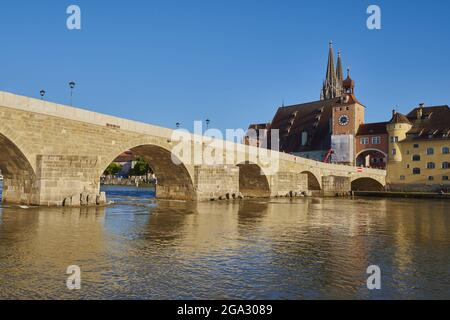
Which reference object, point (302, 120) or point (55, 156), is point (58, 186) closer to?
point (55, 156)

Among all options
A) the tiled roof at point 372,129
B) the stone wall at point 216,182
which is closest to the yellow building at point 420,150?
the tiled roof at point 372,129

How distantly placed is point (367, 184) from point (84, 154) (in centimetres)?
5240

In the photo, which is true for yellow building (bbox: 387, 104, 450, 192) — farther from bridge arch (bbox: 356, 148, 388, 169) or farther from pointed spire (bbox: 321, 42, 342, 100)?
pointed spire (bbox: 321, 42, 342, 100)

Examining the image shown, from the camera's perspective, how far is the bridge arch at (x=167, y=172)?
95.9 ft

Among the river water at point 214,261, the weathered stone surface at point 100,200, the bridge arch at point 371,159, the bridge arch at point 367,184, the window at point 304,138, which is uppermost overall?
the window at point 304,138

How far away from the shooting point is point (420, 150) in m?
61.8

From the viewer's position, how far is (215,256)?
9.27 meters

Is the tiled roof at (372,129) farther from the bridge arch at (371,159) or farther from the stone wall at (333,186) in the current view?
the stone wall at (333,186)

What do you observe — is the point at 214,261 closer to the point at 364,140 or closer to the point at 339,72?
the point at 364,140

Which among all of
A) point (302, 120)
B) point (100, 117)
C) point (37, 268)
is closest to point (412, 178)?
point (302, 120)

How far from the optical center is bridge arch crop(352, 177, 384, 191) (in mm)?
63250

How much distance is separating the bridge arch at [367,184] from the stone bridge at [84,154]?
31.1 metres

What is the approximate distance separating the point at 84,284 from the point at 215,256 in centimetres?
341

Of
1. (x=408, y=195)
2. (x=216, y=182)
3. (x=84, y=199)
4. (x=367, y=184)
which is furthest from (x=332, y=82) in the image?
(x=84, y=199)
